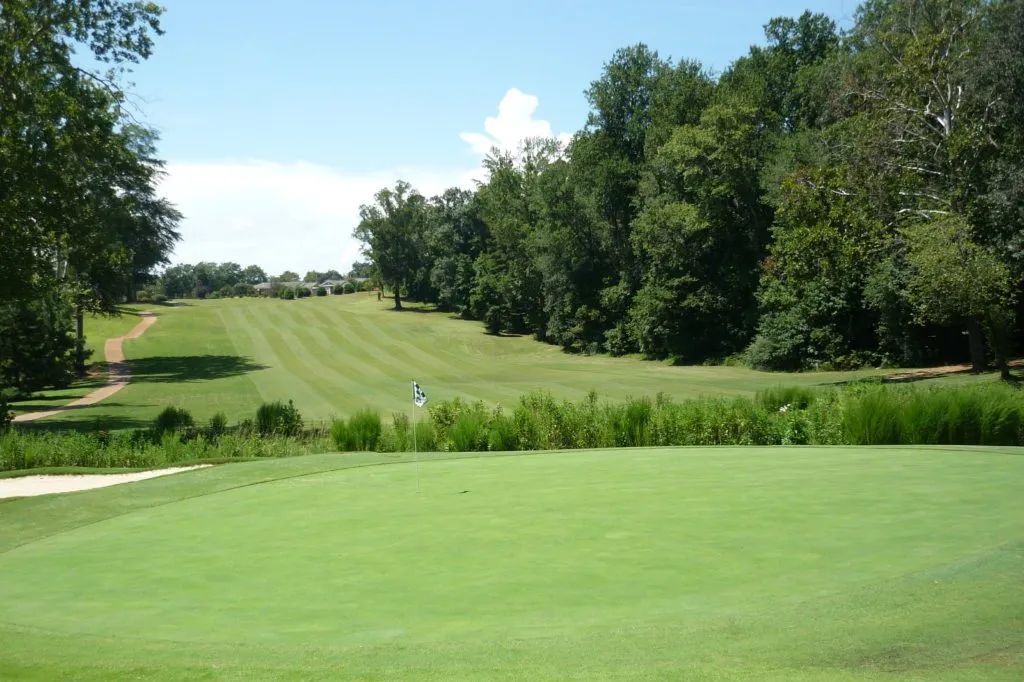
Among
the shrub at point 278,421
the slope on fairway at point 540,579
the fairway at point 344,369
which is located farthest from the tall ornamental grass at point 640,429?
the fairway at point 344,369

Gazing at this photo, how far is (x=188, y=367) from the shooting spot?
54531 millimetres

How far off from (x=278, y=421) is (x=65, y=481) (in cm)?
863

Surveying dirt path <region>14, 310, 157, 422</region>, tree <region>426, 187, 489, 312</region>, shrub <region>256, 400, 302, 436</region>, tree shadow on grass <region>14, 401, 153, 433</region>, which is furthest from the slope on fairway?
tree <region>426, 187, 489, 312</region>

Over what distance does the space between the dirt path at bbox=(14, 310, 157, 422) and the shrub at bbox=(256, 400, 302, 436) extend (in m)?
14.8

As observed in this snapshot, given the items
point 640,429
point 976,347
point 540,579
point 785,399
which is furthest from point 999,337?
point 540,579

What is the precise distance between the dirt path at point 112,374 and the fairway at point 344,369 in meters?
0.77

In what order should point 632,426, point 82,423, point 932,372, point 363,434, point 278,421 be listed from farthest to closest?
point 932,372 → point 82,423 → point 278,421 → point 363,434 → point 632,426

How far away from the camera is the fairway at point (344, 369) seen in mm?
36978

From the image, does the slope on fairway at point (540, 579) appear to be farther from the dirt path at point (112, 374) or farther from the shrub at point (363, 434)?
the dirt path at point (112, 374)

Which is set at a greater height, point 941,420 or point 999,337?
point 999,337

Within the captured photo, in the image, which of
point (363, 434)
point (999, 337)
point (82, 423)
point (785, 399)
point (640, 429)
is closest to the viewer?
point (640, 429)

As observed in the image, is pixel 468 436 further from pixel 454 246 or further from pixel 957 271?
pixel 454 246

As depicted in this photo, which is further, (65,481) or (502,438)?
(502,438)

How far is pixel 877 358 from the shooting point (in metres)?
42.3
